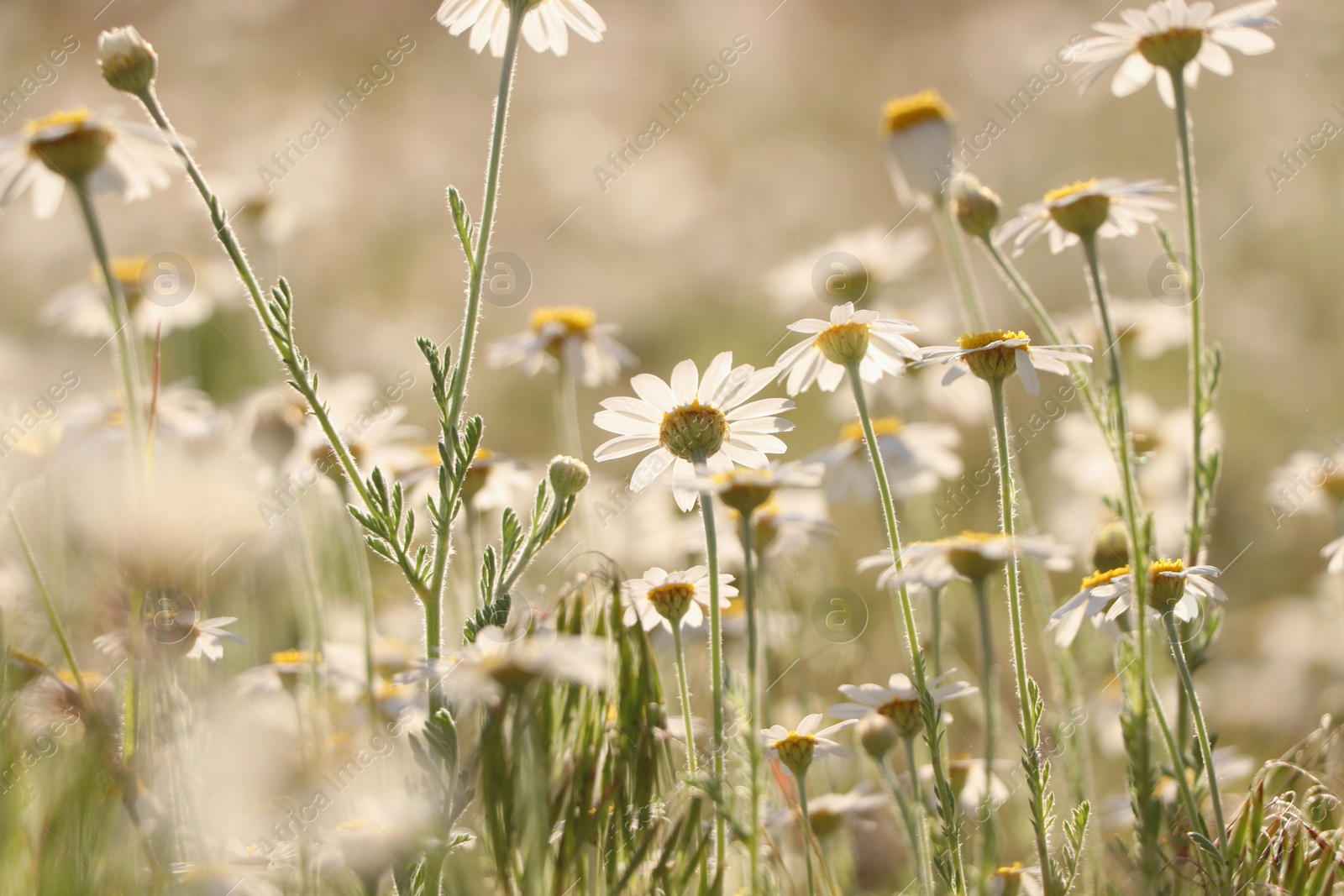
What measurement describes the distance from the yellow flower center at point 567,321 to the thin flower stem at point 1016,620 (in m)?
1.45

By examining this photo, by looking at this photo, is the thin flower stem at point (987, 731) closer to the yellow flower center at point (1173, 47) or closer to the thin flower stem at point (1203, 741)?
the thin flower stem at point (1203, 741)

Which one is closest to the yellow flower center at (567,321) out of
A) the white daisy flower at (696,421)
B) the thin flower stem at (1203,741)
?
the white daisy flower at (696,421)

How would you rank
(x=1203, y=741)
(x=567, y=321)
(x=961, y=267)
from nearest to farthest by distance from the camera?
(x=1203, y=741) → (x=961, y=267) → (x=567, y=321)

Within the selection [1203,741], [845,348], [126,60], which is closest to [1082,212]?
[845,348]

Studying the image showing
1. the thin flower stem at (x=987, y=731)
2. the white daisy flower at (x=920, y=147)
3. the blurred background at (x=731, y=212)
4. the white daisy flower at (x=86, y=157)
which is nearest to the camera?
the thin flower stem at (x=987, y=731)

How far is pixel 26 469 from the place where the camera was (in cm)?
217

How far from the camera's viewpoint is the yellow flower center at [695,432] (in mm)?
1735

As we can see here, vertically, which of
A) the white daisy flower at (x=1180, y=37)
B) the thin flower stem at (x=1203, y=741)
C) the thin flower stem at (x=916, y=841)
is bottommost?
the thin flower stem at (x=916, y=841)

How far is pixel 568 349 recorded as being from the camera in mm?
2883

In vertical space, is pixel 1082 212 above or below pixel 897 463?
above

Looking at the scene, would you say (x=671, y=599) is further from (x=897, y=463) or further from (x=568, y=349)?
(x=897, y=463)

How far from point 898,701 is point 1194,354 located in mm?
868

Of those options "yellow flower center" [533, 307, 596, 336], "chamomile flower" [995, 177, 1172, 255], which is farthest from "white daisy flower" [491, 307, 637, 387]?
"chamomile flower" [995, 177, 1172, 255]

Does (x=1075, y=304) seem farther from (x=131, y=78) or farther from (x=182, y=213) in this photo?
(x=182, y=213)
